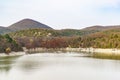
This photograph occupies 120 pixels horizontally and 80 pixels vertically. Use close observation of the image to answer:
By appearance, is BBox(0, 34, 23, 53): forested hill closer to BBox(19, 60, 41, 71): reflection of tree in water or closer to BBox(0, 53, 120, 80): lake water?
BBox(19, 60, 41, 71): reflection of tree in water

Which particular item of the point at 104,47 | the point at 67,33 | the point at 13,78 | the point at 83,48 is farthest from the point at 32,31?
the point at 13,78

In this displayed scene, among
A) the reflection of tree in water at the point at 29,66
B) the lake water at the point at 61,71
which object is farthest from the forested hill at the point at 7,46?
the lake water at the point at 61,71

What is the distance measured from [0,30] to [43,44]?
86.9 meters

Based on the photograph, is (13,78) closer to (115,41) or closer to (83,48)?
(115,41)

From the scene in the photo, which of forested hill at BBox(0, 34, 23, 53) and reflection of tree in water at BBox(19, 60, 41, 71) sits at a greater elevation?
forested hill at BBox(0, 34, 23, 53)

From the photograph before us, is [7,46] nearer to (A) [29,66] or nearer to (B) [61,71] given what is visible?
(A) [29,66]

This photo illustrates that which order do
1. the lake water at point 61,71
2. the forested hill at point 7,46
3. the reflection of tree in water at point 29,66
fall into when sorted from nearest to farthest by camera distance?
the lake water at point 61,71 < the reflection of tree in water at point 29,66 < the forested hill at point 7,46

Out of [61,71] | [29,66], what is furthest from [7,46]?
[61,71]

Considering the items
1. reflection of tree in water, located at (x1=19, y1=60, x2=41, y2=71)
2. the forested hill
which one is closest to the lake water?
reflection of tree in water, located at (x1=19, y1=60, x2=41, y2=71)

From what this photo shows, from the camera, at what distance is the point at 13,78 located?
24.6 m

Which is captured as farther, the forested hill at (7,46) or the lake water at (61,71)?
the forested hill at (7,46)

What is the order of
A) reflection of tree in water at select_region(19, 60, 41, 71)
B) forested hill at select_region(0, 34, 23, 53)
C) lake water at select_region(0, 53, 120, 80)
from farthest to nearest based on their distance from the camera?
forested hill at select_region(0, 34, 23, 53) < reflection of tree in water at select_region(19, 60, 41, 71) < lake water at select_region(0, 53, 120, 80)

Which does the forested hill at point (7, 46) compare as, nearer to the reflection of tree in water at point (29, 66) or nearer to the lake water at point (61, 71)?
the reflection of tree in water at point (29, 66)

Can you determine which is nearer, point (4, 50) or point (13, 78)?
point (13, 78)
